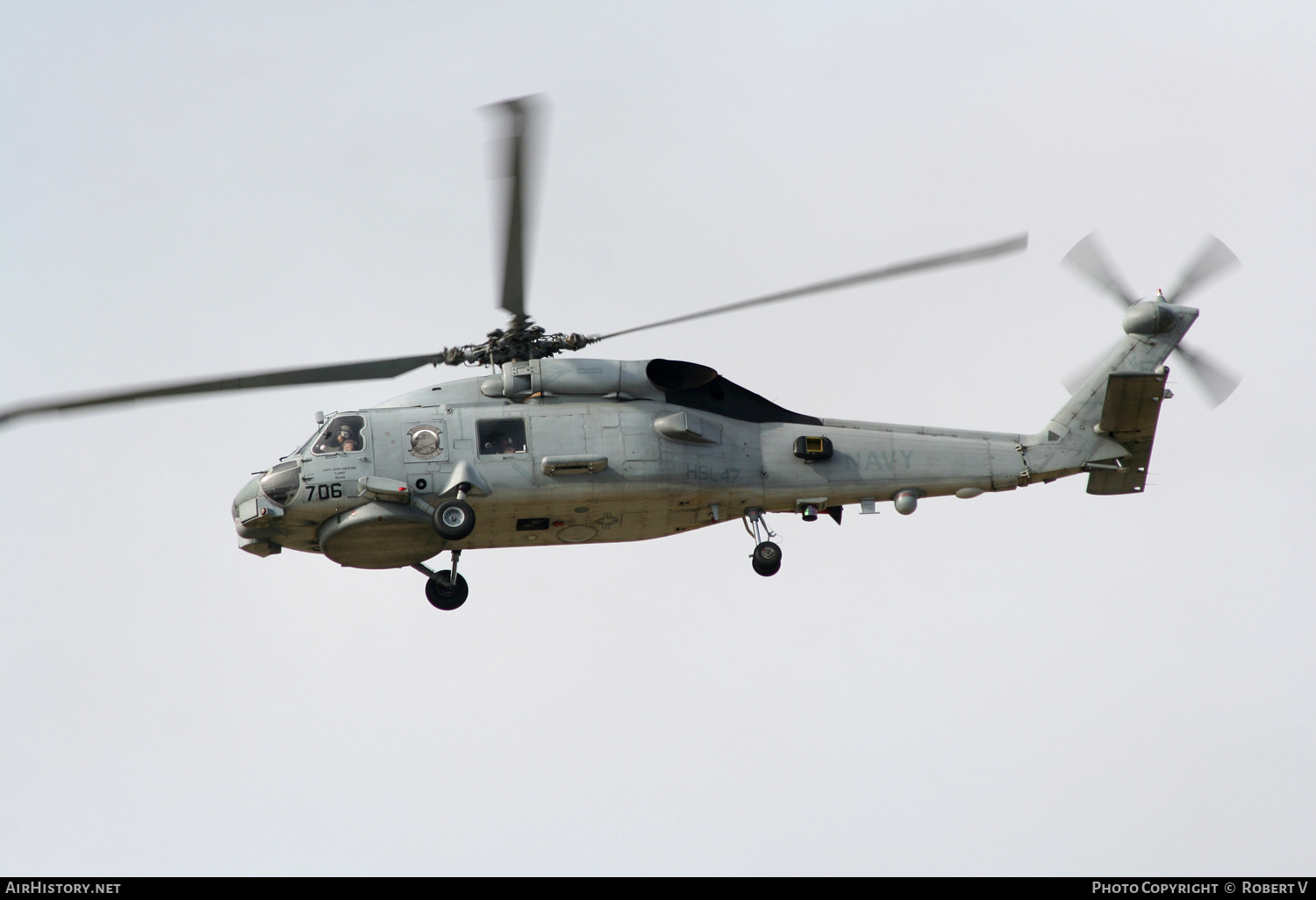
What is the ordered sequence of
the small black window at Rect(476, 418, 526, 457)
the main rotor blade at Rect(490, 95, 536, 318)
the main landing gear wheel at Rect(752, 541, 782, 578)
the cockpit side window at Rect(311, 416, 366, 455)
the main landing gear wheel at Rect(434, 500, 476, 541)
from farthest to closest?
1. the main landing gear wheel at Rect(752, 541, 782, 578)
2. the small black window at Rect(476, 418, 526, 457)
3. the cockpit side window at Rect(311, 416, 366, 455)
4. the main landing gear wheel at Rect(434, 500, 476, 541)
5. the main rotor blade at Rect(490, 95, 536, 318)

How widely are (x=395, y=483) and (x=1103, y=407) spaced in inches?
423

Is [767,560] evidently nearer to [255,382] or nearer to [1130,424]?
[1130,424]

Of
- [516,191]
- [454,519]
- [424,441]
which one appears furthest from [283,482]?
[516,191]

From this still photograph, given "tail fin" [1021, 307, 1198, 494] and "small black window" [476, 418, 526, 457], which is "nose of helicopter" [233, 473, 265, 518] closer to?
"small black window" [476, 418, 526, 457]

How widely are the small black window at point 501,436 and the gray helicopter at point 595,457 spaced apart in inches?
0.7

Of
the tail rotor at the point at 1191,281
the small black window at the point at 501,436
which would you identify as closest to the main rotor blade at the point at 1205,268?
the tail rotor at the point at 1191,281

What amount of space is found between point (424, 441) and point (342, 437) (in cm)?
114

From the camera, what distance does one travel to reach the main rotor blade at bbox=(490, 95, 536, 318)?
16.5 metres

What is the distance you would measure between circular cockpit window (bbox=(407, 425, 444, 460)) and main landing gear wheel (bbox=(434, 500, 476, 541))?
78cm

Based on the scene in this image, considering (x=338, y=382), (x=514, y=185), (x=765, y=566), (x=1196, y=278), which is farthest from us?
(x=1196, y=278)

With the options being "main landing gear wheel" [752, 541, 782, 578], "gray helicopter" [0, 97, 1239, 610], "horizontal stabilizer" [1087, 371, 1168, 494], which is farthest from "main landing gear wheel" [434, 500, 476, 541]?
"horizontal stabilizer" [1087, 371, 1168, 494]

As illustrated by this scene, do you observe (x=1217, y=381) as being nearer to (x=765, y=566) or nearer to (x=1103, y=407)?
(x=1103, y=407)
